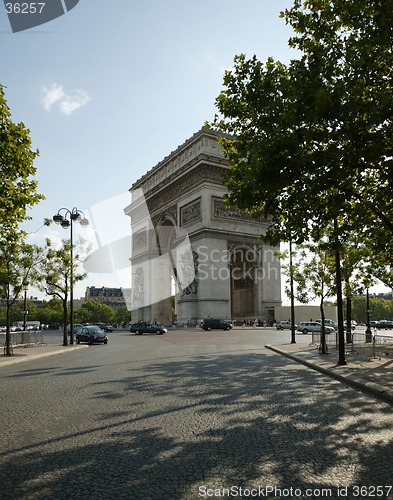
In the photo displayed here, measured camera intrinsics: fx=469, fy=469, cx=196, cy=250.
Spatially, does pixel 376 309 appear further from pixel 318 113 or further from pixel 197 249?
pixel 318 113

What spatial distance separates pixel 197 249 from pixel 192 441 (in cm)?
4848

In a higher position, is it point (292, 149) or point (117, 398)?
point (292, 149)

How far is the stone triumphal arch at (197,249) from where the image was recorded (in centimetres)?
5375

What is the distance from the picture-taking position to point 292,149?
1041cm

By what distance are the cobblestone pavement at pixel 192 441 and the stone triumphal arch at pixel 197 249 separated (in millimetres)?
36742

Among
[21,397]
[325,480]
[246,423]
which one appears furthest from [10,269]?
[325,480]

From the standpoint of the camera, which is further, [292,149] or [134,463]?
[292,149]

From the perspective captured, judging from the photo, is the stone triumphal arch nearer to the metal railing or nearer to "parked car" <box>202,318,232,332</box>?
"parked car" <box>202,318,232,332</box>

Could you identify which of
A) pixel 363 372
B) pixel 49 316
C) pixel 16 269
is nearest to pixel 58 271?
pixel 16 269

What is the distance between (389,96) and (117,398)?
26.3ft

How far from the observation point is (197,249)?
54.2 m

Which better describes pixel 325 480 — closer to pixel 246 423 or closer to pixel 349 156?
pixel 246 423

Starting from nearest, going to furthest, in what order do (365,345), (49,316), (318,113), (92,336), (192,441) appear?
(192,441)
(318,113)
(365,345)
(92,336)
(49,316)

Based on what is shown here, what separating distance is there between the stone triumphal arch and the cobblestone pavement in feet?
121
